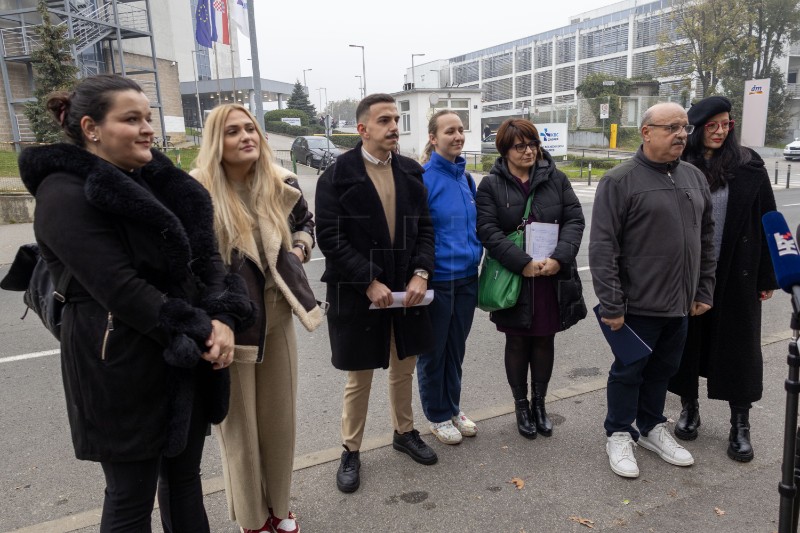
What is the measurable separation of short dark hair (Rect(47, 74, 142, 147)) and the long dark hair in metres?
3.12

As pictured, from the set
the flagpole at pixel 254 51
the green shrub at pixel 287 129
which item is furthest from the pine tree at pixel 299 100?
the flagpole at pixel 254 51

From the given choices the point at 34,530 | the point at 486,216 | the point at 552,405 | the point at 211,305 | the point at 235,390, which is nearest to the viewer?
the point at 211,305

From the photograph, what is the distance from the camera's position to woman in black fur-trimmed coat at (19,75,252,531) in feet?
Answer: 5.68

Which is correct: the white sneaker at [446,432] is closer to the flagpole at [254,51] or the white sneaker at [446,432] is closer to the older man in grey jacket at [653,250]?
the older man in grey jacket at [653,250]

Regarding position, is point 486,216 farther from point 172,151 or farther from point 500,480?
point 172,151

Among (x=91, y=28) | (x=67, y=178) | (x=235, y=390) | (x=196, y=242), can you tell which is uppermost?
(x=91, y=28)

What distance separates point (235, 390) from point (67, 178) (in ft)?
3.65

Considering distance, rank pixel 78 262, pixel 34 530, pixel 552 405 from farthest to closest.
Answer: pixel 552 405, pixel 34 530, pixel 78 262

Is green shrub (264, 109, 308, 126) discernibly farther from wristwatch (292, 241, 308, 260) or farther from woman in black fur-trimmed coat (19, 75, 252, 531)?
woman in black fur-trimmed coat (19, 75, 252, 531)

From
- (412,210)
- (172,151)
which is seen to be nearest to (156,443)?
(412,210)

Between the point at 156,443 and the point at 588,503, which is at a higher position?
the point at 156,443

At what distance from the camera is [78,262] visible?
1724mm

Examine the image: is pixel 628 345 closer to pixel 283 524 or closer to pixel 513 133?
pixel 513 133

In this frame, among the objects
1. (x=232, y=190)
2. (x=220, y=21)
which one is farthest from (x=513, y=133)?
(x=220, y=21)
